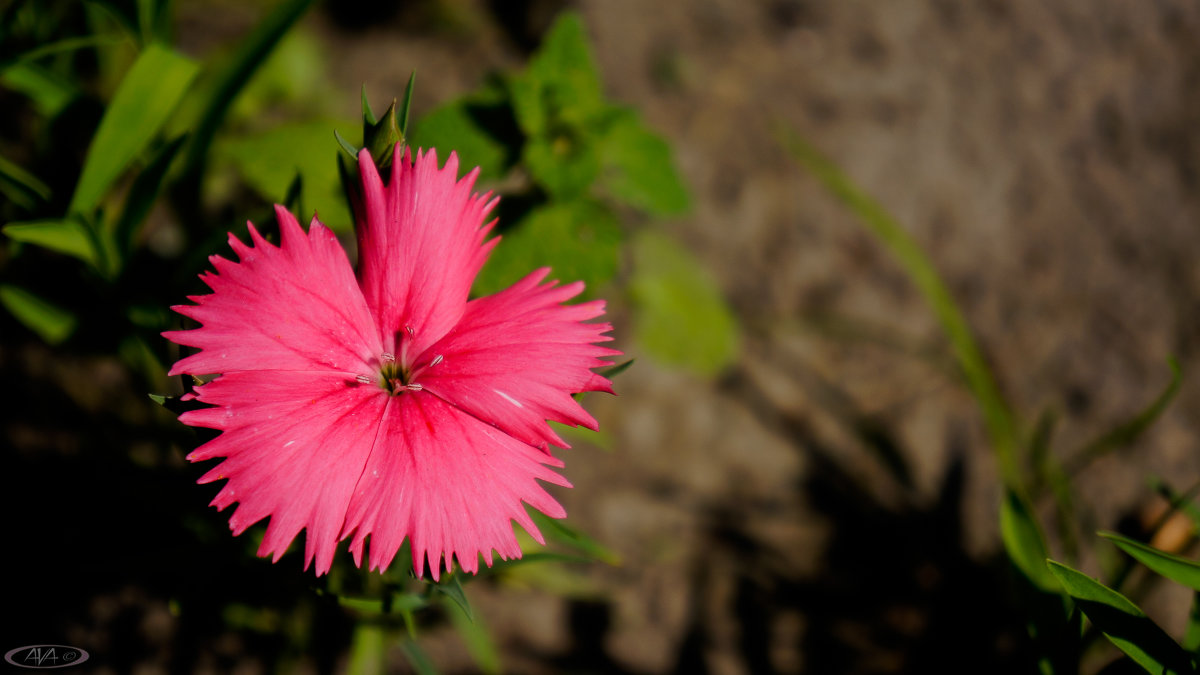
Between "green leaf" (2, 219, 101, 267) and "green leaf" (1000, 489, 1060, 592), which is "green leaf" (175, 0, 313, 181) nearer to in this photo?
"green leaf" (2, 219, 101, 267)

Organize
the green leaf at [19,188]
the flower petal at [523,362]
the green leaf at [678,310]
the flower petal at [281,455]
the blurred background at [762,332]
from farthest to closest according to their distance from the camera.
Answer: the green leaf at [678,310], the blurred background at [762,332], the green leaf at [19,188], the flower petal at [523,362], the flower petal at [281,455]

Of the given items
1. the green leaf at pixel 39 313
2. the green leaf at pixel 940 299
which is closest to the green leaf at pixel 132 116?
the green leaf at pixel 39 313

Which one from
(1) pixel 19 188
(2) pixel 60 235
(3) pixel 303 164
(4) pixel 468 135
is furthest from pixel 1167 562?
(1) pixel 19 188

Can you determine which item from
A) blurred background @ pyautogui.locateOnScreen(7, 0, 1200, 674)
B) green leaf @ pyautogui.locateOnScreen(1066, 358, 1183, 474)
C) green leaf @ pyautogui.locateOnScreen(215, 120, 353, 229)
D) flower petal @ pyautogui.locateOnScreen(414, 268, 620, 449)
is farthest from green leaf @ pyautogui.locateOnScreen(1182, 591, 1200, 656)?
green leaf @ pyautogui.locateOnScreen(215, 120, 353, 229)

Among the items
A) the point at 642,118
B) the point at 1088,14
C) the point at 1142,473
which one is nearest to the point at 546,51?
the point at 642,118

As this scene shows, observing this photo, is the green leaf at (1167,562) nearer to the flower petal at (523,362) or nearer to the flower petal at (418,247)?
the flower petal at (523,362)

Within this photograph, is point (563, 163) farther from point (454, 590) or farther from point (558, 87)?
point (454, 590)

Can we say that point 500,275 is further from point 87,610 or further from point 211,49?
point 211,49

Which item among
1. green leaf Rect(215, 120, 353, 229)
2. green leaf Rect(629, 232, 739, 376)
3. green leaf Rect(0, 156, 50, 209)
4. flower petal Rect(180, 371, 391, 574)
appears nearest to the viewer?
flower petal Rect(180, 371, 391, 574)
